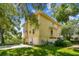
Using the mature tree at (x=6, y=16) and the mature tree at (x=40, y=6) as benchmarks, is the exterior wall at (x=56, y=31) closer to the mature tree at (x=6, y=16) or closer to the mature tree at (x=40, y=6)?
the mature tree at (x=40, y=6)

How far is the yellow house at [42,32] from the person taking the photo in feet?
8.27

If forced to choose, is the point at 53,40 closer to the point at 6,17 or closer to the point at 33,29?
the point at 33,29

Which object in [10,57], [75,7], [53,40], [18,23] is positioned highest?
[75,7]

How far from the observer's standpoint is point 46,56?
247cm

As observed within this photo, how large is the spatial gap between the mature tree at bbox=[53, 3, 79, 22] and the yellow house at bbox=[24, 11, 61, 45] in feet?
0.23

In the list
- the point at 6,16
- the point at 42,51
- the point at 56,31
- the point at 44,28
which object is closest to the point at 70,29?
the point at 56,31

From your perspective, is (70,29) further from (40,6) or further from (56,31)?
(40,6)

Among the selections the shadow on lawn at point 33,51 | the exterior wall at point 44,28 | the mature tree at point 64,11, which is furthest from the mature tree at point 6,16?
the mature tree at point 64,11

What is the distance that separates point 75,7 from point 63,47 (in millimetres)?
450

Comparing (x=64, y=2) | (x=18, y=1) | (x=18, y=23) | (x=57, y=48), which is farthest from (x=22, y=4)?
(x=57, y=48)

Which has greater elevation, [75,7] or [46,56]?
[75,7]

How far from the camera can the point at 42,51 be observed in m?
2.49

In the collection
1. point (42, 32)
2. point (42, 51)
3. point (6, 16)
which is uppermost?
point (6, 16)

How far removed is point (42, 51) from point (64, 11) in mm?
495
